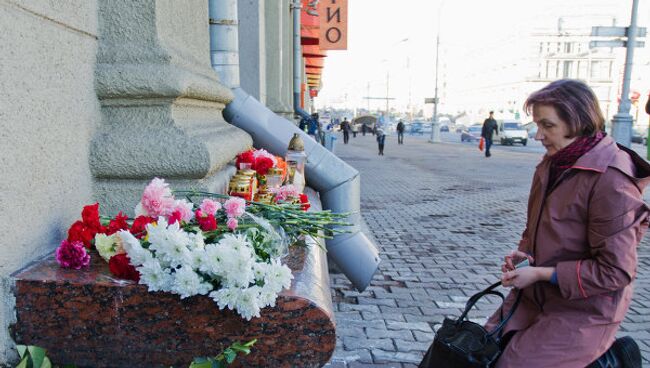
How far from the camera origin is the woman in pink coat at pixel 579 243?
7.10 ft

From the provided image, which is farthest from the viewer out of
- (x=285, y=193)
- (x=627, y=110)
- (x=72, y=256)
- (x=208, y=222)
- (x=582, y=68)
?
(x=582, y=68)

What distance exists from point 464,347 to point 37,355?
5.22 feet

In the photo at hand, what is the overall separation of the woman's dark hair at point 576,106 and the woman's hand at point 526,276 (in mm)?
574

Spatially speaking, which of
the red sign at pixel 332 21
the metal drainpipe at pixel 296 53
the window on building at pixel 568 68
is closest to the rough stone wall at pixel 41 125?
the metal drainpipe at pixel 296 53

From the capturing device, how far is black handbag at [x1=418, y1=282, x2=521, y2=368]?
88.4 inches

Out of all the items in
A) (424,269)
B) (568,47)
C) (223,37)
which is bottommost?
(424,269)

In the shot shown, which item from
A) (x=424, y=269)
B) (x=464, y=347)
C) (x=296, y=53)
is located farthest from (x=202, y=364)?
(x=296, y=53)

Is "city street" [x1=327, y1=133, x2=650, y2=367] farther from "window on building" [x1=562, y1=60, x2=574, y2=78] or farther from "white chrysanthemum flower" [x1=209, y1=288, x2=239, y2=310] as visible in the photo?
"window on building" [x1=562, y1=60, x2=574, y2=78]

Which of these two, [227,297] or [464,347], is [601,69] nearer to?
[464,347]

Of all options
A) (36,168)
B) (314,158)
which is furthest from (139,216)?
(314,158)

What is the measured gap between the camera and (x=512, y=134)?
137 feet

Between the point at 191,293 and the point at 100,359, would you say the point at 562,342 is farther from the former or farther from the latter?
the point at 100,359

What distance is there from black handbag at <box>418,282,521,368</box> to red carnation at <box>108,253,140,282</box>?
4.08 feet

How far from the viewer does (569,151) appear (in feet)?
7.58
